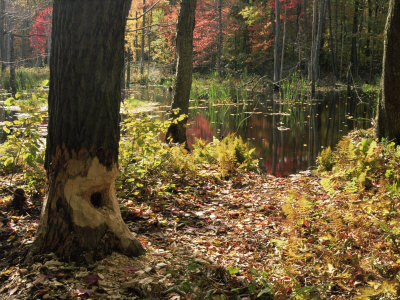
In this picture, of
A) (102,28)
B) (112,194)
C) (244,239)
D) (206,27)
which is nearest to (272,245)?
(244,239)

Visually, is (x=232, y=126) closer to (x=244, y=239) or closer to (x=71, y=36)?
(x=244, y=239)

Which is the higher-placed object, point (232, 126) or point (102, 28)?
point (102, 28)

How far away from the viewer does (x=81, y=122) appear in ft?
8.80

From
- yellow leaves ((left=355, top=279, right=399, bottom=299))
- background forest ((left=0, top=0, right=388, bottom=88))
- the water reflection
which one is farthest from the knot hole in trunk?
background forest ((left=0, top=0, right=388, bottom=88))

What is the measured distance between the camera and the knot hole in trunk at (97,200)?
2.91 m

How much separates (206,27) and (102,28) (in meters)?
29.1

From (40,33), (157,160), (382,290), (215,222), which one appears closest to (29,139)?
(157,160)

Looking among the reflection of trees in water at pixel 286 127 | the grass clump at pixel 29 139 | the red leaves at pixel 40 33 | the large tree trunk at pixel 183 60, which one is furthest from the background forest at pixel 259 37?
the grass clump at pixel 29 139

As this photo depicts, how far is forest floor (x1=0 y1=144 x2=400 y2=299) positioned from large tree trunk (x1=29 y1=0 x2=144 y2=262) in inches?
8.1

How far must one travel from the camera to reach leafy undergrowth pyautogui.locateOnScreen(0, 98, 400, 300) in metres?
2.56

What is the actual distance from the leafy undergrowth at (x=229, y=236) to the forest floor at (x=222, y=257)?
0.03 feet

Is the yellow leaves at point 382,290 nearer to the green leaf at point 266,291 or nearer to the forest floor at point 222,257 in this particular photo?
the forest floor at point 222,257

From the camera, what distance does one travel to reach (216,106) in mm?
17234

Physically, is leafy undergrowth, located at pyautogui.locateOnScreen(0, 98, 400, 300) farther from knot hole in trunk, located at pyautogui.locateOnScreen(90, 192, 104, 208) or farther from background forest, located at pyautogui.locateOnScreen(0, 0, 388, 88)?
background forest, located at pyautogui.locateOnScreen(0, 0, 388, 88)
